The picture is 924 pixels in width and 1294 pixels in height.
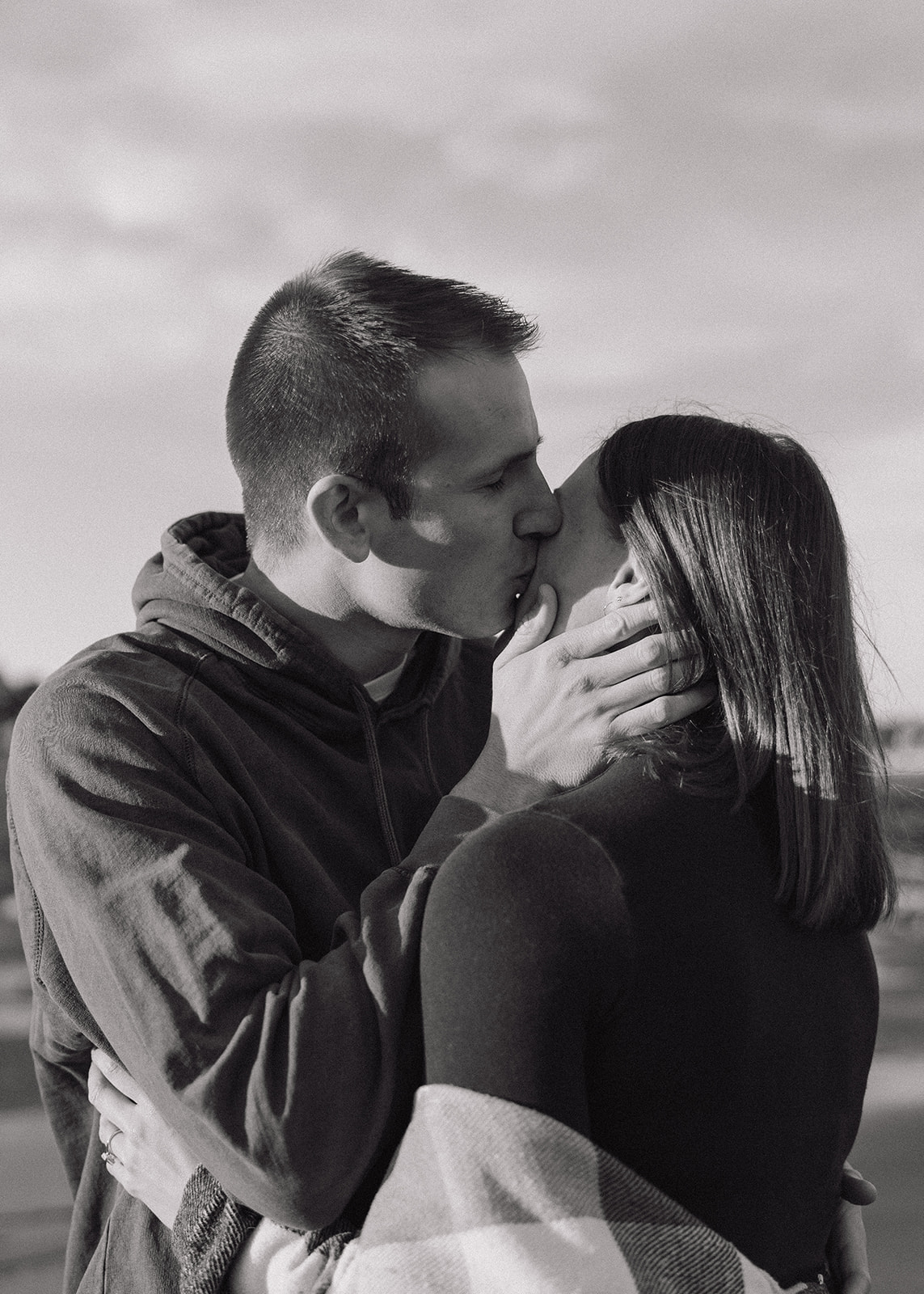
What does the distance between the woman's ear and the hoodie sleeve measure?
32 cm

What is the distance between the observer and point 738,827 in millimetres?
1445

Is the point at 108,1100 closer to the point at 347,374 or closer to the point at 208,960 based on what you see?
the point at 208,960

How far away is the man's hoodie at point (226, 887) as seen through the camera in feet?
4.60

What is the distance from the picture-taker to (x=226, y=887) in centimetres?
154

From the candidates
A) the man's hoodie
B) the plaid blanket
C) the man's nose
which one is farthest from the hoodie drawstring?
the plaid blanket

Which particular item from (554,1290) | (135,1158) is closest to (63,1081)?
(135,1158)

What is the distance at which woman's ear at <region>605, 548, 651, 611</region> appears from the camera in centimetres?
163

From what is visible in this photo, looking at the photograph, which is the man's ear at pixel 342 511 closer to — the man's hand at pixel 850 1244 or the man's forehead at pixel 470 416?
the man's forehead at pixel 470 416

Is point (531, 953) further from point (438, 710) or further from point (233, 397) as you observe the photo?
point (233, 397)

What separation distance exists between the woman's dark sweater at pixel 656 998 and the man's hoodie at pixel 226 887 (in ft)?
0.59

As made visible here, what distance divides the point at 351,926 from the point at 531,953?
0.37 m

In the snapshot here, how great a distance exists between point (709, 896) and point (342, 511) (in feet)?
2.87

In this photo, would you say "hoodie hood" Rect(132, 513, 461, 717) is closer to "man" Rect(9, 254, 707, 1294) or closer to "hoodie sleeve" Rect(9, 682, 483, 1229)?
"man" Rect(9, 254, 707, 1294)

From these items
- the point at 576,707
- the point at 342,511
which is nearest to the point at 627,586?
the point at 576,707
